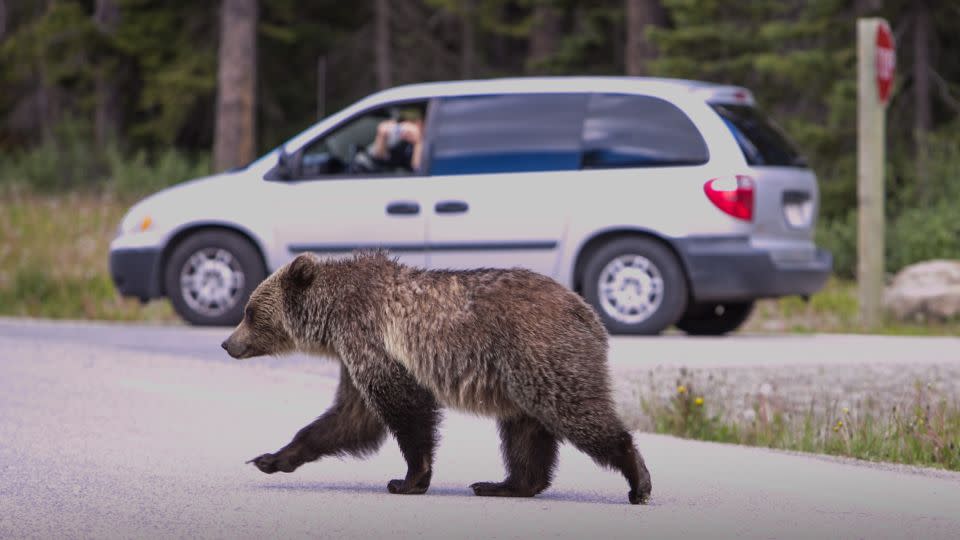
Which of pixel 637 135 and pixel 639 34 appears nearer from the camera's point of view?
pixel 637 135

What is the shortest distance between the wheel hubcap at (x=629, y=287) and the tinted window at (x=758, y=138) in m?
1.13

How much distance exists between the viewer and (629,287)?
1360 cm

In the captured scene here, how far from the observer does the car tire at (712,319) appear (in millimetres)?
14734

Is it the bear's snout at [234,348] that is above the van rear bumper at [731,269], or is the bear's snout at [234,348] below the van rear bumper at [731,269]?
below

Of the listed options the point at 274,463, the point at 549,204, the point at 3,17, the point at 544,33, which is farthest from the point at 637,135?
the point at 3,17

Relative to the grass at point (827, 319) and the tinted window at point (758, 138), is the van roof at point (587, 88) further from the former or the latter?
the grass at point (827, 319)

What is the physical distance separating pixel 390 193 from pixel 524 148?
1124 millimetres

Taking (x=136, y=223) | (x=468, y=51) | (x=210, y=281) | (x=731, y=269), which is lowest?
(x=210, y=281)

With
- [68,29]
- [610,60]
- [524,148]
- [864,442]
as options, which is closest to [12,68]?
[68,29]

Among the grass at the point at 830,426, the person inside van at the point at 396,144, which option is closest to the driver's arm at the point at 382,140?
the person inside van at the point at 396,144

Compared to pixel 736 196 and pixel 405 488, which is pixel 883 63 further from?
pixel 405 488

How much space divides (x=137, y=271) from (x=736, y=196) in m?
5.06

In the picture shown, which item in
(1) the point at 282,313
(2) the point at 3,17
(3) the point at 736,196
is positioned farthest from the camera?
(2) the point at 3,17

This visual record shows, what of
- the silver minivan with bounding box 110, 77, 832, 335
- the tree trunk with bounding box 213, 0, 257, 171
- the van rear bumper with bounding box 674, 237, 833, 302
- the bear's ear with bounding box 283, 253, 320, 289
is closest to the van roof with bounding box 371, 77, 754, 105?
the silver minivan with bounding box 110, 77, 832, 335
